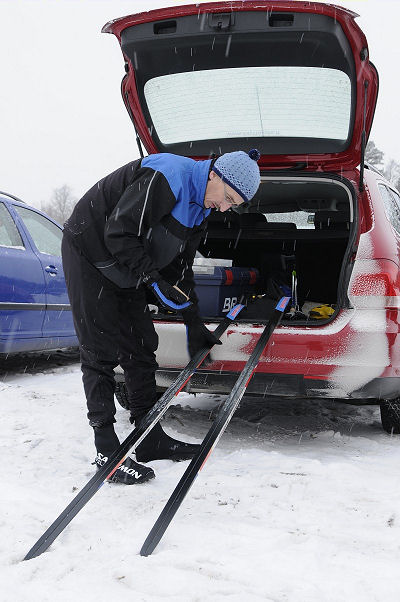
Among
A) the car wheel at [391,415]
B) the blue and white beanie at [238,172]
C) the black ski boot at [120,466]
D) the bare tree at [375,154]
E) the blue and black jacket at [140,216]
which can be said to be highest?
the blue and white beanie at [238,172]

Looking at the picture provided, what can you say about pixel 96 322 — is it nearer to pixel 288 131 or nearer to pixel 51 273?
pixel 288 131

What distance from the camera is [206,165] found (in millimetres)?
2555

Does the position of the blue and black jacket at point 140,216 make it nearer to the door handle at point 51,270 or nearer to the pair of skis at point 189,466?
the pair of skis at point 189,466

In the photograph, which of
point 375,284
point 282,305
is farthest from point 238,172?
point 282,305

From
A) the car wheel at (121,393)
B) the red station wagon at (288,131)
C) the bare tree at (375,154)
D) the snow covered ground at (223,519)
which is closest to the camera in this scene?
the snow covered ground at (223,519)

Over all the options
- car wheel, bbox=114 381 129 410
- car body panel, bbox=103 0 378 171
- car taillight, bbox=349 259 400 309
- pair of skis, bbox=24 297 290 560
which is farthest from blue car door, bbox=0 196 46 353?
car taillight, bbox=349 259 400 309

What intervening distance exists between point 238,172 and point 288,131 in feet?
3.18

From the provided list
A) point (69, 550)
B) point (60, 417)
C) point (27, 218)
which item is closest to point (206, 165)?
point (69, 550)

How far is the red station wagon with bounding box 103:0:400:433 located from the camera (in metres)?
2.84

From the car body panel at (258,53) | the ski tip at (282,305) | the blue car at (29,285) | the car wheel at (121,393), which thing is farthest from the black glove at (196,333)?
the blue car at (29,285)

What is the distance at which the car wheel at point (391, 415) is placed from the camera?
3.35 meters

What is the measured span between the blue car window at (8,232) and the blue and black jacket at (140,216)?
2.21 metres

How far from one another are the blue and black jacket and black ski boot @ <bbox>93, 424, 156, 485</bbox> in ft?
2.24

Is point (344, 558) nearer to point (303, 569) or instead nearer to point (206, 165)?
point (303, 569)
